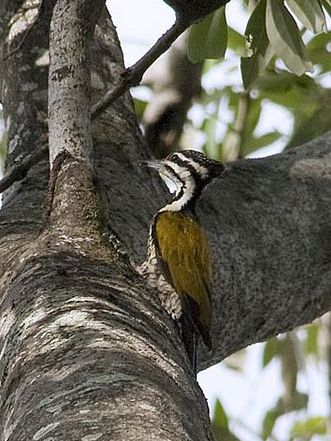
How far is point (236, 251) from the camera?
3898 millimetres

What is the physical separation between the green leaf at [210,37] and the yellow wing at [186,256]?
0.60m

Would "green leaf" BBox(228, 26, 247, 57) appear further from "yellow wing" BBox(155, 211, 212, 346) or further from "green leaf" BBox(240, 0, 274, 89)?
"yellow wing" BBox(155, 211, 212, 346)

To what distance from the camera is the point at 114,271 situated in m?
2.91

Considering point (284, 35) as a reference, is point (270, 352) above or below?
below

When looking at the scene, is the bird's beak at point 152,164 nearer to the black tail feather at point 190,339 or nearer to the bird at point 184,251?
the bird at point 184,251

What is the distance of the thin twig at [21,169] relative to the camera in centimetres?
389

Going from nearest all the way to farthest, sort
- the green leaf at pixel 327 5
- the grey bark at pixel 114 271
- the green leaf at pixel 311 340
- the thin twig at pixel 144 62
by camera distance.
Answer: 1. the grey bark at pixel 114 271
2. the thin twig at pixel 144 62
3. the green leaf at pixel 327 5
4. the green leaf at pixel 311 340

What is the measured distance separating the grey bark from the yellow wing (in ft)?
0.17

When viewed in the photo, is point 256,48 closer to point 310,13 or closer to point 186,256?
point 310,13

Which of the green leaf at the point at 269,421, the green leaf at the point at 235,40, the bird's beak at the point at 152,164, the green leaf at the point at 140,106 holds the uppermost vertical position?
the green leaf at the point at 235,40

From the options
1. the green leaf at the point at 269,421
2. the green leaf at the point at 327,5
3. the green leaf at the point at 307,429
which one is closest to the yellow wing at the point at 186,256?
the green leaf at the point at 327,5

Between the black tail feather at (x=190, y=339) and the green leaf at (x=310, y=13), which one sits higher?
the green leaf at (x=310, y=13)

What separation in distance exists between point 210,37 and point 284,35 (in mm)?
393

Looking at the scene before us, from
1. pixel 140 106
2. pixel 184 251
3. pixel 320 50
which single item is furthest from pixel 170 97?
pixel 184 251
